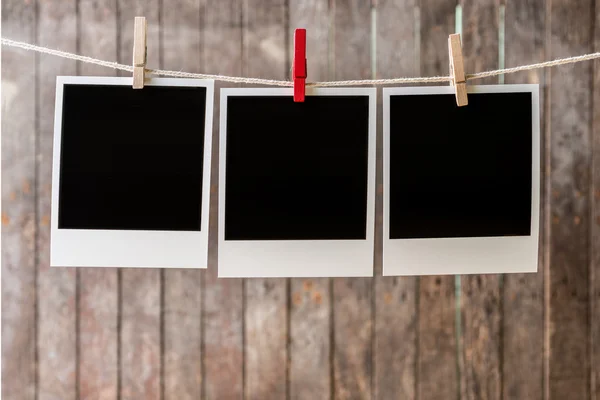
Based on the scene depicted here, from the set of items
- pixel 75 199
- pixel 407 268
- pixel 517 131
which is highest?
pixel 517 131

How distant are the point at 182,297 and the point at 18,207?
35 cm

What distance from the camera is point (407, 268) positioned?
0.77 metres

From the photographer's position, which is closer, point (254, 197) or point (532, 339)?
point (254, 197)

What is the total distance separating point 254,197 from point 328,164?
142 mm

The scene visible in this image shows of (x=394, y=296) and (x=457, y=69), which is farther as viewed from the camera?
(x=394, y=296)

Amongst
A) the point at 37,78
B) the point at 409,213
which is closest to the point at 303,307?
the point at 409,213

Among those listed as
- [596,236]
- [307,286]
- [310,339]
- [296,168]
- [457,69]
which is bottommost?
[310,339]

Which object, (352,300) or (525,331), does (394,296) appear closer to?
(352,300)

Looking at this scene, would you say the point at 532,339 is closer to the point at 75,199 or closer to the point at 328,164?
the point at 328,164

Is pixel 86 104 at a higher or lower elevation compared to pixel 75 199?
higher

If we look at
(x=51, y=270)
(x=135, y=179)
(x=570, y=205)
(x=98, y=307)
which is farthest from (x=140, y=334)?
(x=570, y=205)

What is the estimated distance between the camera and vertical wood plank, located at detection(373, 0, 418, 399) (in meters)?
0.83

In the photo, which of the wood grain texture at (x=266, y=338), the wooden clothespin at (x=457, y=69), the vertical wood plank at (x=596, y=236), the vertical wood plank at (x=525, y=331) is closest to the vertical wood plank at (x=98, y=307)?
the wood grain texture at (x=266, y=338)

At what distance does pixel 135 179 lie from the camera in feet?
2.45
